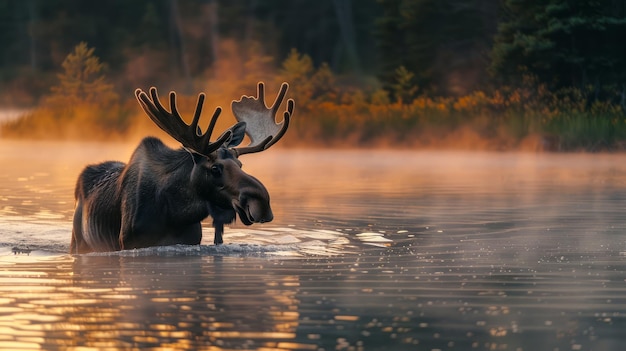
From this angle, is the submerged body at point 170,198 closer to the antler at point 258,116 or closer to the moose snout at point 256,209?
the moose snout at point 256,209

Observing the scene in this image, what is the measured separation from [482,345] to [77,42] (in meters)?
76.6

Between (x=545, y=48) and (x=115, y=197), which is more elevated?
(x=545, y=48)

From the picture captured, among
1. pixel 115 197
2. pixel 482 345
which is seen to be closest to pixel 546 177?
pixel 115 197

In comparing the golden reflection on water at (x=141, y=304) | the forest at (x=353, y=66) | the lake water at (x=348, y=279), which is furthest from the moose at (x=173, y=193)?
the forest at (x=353, y=66)

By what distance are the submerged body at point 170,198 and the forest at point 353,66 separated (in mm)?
23962

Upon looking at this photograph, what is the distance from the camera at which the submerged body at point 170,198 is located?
42.7 feet

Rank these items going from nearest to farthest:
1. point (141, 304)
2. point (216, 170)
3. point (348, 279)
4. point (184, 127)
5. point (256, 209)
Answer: point (141, 304)
point (348, 279)
point (256, 209)
point (216, 170)
point (184, 127)

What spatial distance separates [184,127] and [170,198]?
24.7 inches

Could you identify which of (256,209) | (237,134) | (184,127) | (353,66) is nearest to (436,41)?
(353,66)

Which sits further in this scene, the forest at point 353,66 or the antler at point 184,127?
the forest at point 353,66

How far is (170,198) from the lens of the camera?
13211mm

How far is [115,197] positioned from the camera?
13578 millimetres

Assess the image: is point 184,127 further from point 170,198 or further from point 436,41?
point 436,41

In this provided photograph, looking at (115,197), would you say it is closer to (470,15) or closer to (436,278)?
(436,278)
